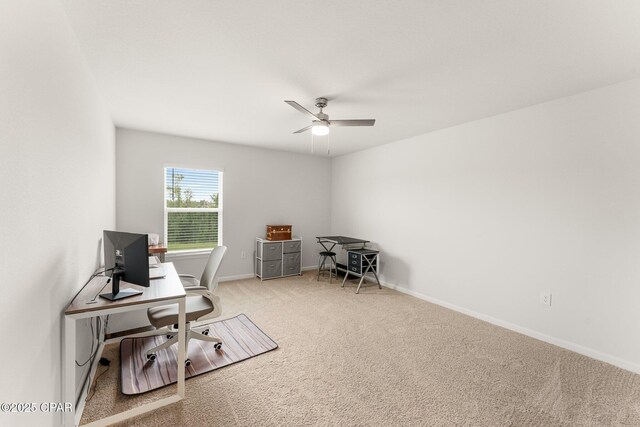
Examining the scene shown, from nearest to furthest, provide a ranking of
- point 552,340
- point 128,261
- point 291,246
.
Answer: point 128,261 → point 552,340 → point 291,246

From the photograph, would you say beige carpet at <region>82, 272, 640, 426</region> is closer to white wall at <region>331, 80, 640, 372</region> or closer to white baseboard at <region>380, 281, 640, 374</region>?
white baseboard at <region>380, 281, 640, 374</region>

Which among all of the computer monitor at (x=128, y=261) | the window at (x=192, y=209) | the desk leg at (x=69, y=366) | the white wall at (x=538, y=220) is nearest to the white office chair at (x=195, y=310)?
the computer monitor at (x=128, y=261)

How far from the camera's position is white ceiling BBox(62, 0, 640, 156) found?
159cm

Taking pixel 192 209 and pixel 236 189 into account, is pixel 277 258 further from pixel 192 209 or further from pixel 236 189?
pixel 192 209

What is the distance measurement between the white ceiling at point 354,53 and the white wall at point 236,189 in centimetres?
102

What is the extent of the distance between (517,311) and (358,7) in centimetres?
341

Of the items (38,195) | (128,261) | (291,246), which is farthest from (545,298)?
(38,195)

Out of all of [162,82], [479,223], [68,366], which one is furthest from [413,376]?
[162,82]

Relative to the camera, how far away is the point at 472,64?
84.0 inches

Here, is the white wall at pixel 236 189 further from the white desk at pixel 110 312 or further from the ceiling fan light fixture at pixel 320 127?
the ceiling fan light fixture at pixel 320 127

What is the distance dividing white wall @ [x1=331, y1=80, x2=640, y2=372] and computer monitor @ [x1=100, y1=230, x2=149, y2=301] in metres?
3.58

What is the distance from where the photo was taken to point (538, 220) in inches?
115

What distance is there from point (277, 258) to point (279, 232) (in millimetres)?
489

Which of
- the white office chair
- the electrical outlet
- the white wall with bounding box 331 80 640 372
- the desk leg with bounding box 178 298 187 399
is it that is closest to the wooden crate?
the white wall with bounding box 331 80 640 372
